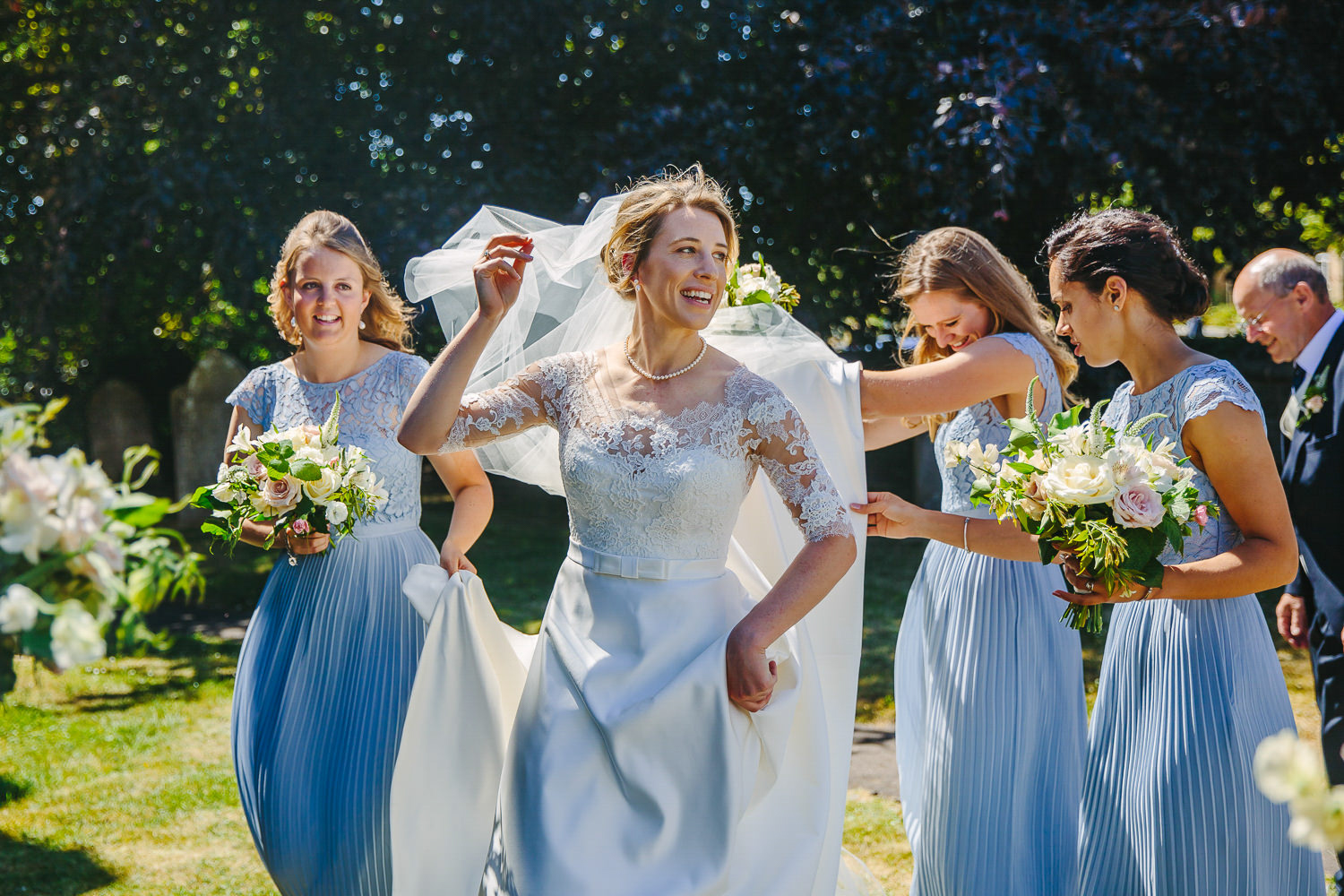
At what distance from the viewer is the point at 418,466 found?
14.3ft

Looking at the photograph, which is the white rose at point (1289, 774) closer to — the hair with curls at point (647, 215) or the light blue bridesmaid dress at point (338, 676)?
the hair with curls at point (647, 215)

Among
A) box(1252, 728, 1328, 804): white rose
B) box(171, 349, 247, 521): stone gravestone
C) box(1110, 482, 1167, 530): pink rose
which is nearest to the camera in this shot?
box(1252, 728, 1328, 804): white rose

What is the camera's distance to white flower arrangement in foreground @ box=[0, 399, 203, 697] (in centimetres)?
149

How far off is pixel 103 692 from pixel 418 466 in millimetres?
5326

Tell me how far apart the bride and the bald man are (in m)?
2.55

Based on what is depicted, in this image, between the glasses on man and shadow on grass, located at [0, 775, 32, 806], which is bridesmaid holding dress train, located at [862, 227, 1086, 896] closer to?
the glasses on man

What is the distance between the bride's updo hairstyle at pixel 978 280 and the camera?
152 inches

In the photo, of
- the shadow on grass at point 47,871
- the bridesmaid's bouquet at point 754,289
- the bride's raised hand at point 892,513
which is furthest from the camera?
the shadow on grass at point 47,871

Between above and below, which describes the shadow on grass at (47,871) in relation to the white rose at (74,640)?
below

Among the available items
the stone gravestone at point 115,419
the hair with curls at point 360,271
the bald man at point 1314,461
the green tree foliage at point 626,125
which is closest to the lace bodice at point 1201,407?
the bald man at point 1314,461

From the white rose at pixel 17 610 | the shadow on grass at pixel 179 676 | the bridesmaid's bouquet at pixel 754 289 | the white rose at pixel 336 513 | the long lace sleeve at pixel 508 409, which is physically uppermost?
the bridesmaid's bouquet at pixel 754 289

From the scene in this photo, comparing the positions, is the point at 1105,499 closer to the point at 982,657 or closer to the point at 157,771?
the point at 982,657

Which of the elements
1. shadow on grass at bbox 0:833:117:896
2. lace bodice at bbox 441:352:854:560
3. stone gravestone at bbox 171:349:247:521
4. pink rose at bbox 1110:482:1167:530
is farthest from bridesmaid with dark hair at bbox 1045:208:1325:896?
stone gravestone at bbox 171:349:247:521

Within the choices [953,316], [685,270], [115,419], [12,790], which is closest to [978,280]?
[953,316]
